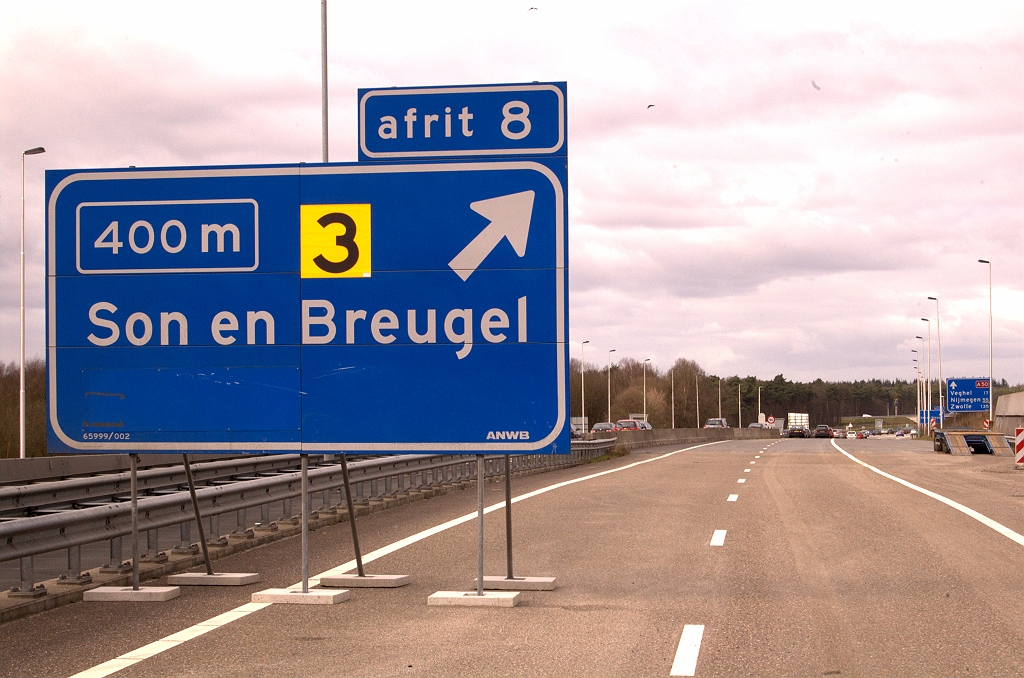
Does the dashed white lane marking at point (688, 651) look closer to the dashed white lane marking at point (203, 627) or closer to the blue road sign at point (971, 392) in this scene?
the dashed white lane marking at point (203, 627)

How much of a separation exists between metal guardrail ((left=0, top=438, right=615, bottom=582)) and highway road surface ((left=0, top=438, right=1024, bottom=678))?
0.64 meters

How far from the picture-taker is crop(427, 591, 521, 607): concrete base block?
10172 millimetres

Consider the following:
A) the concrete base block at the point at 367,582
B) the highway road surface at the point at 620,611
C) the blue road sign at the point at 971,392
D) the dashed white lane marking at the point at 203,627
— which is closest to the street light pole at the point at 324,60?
the highway road surface at the point at 620,611

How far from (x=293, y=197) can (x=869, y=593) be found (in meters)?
6.05

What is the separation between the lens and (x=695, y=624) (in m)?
9.14

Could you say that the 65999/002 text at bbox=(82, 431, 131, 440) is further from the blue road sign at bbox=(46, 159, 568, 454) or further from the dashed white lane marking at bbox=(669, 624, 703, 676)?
the dashed white lane marking at bbox=(669, 624, 703, 676)

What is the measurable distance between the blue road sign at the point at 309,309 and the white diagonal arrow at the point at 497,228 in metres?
0.02

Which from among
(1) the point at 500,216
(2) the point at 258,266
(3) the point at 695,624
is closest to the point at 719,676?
(3) the point at 695,624

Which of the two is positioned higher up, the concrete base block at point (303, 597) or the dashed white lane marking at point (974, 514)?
the concrete base block at point (303, 597)

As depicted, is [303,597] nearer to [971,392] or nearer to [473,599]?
[473,599]

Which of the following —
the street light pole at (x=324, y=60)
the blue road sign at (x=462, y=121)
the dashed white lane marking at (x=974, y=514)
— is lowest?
the dashed white lane marking at (x=974, y=514)

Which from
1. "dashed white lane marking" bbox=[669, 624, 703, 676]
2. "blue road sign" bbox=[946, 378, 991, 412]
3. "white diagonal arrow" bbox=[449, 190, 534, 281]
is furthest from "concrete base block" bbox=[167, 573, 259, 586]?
"blue road sign" bbox=[946, 378, 991, 412]

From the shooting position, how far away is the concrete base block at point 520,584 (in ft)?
35.9

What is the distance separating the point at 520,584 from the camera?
1101 centimetres
